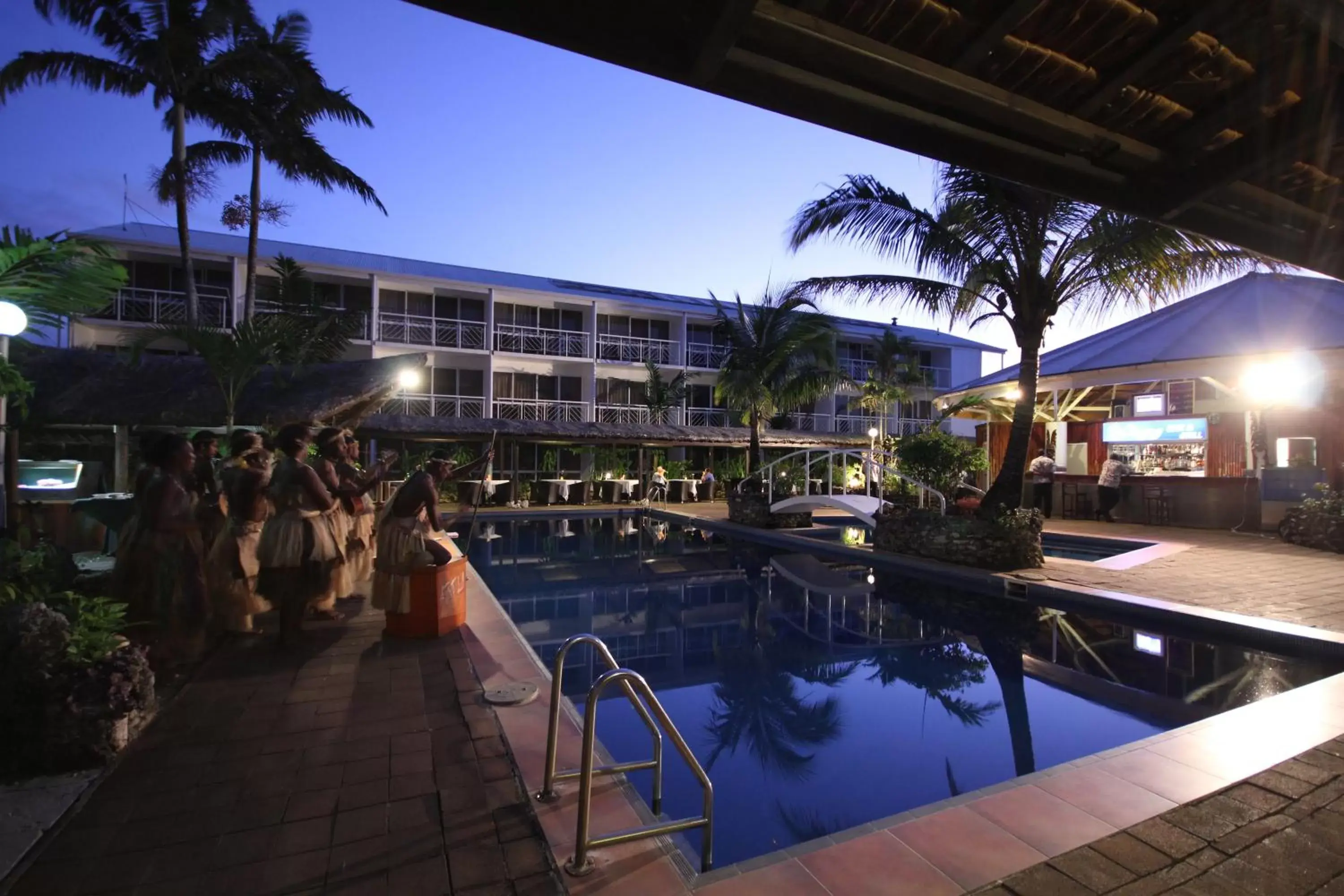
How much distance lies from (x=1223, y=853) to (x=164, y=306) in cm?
2220

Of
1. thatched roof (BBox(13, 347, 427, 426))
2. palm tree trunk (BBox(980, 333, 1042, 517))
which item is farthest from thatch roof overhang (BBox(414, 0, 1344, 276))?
thatched roof (BBox(13, 347, 427, 426))

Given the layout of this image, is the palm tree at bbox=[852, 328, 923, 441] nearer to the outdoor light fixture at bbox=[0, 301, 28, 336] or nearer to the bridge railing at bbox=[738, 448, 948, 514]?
the bridge railing at bbox=[738, 448, 948, 514]

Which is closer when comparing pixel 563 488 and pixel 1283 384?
pixel 1283 384

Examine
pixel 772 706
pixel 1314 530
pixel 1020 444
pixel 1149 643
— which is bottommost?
pixel 772 706

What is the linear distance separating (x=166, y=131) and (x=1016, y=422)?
724 inches

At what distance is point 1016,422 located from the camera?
9.16 metres

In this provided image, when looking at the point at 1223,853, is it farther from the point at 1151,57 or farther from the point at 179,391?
the point at 179,391

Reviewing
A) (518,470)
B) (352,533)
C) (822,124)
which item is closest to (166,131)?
(518,470)

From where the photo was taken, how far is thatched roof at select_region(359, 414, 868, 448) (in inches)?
671

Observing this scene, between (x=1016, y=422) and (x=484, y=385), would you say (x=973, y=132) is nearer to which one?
(x=1016, y=422)

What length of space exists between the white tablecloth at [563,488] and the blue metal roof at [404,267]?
679cm

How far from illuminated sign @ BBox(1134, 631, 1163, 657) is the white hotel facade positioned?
1596 cm

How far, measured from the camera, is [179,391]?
938 cm

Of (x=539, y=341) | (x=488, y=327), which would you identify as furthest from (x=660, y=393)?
(x=488, y=327)
